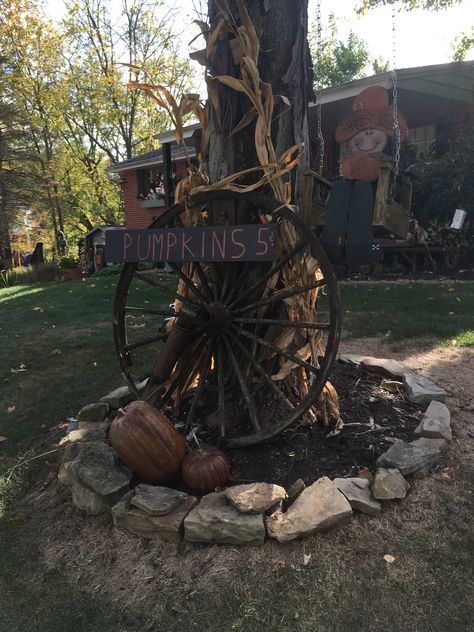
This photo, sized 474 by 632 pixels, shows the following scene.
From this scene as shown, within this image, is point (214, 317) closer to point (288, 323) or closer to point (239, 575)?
point (288, 323)

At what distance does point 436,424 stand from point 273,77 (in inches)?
90.4

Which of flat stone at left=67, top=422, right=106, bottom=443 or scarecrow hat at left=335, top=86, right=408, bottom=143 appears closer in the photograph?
A: scarecrow hat at left=335, top=86, right=408, bottom=143

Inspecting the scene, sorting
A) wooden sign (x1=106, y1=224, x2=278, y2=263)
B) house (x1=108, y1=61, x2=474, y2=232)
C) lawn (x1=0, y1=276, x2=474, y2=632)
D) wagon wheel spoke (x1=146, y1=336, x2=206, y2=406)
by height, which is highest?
house (x1=108, y1=61, x2=474, y2=232)

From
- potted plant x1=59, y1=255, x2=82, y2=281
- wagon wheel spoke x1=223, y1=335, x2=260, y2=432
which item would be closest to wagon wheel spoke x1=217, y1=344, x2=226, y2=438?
wagon wheel spoke x1=223, y1=335, x2=260, y2=432

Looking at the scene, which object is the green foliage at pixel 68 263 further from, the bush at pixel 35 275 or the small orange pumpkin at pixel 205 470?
the small orange pumpkin at pixel 205 470

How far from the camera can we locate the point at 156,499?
223 centimetres

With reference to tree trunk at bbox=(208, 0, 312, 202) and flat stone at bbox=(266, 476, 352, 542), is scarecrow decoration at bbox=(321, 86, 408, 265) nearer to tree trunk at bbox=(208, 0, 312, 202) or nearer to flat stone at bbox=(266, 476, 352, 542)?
tree trunk at bbox=(208, 0, 312, 202)

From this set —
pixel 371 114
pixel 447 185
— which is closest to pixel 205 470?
pixel 371 114

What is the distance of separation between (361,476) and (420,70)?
31.8ft

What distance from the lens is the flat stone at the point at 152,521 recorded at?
7.00ft

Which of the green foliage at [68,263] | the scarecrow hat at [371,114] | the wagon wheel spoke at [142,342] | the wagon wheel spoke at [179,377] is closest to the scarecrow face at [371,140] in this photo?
the scarecrow hat at [371,114]

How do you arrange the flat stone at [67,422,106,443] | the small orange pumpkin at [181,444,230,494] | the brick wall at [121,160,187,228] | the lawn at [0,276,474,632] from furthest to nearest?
the brick wall at [121,160,187,228] < the flat stone at [67,422,106,443] < the small orange pumpkin at [181,444,230,494] < the lawn at [0,276,474,632]

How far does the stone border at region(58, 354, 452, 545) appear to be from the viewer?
6.80 ft

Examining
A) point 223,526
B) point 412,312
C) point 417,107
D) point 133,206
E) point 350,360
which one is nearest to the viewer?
point 223,526
